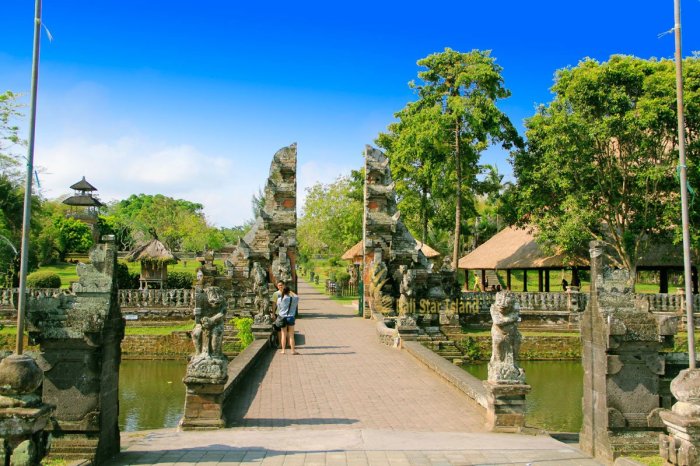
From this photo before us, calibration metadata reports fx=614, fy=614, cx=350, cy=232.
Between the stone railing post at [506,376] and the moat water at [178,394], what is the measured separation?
13.1ft

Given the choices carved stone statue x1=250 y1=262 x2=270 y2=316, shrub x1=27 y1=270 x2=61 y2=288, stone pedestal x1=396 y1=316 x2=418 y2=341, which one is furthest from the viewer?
shrub x1=27 y1=270 x2=61 y2=288

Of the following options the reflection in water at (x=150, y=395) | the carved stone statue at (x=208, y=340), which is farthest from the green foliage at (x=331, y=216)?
the carved stone statue at (x=208, y=340)

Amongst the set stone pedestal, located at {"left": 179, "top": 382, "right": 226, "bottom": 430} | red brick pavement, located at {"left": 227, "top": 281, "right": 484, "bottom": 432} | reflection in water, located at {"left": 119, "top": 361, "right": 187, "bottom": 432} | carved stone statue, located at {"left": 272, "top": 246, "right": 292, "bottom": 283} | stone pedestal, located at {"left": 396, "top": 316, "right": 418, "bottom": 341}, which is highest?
carved stone statue, located at {"left": 272, "top": 246, "right": 292, "bottom": 283}

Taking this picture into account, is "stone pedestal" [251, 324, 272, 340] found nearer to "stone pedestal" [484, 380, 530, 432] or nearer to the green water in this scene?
the green water

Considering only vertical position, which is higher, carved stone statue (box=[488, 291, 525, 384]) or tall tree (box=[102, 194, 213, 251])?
tall tree (box=[102, 194, 213, 251])

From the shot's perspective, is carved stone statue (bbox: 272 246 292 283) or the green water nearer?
the green water

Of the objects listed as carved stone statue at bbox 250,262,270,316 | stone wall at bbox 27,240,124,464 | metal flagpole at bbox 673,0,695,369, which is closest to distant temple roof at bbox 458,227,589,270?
carved stone statue at bbox 250,262,270,316

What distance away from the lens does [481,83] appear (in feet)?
92.2

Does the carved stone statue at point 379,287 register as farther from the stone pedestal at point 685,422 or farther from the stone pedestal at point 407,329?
the stone pedestal at point 685,422

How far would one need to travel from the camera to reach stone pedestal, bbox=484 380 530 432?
7977mm

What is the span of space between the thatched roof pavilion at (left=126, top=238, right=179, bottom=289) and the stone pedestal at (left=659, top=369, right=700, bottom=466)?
27.3 meters

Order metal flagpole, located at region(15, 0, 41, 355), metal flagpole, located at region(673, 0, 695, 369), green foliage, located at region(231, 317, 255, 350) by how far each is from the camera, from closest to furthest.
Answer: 1. metal flagpole, located at region(15, 0, 41, 355)
2. metal flagpole, located at region(673, 0, 695, 369)
3. green foliage, located at region(231, 317, 255, 350)

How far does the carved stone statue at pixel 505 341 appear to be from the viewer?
804 centimetres

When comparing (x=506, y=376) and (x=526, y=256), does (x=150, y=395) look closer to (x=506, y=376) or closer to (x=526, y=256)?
(x=506, y=376)
